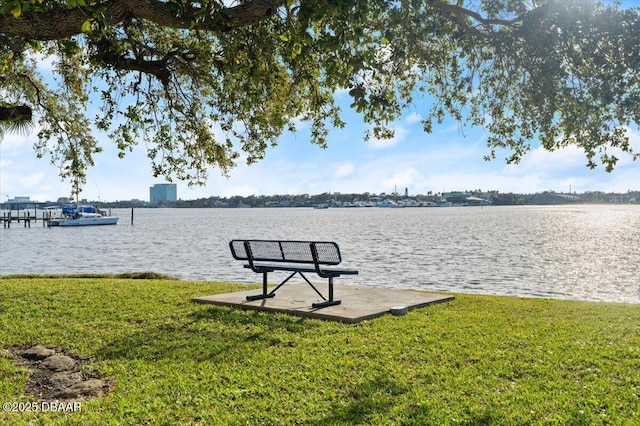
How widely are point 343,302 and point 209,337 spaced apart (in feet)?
10.1

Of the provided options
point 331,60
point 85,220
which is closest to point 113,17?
point 331,60

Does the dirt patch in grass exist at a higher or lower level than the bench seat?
lower

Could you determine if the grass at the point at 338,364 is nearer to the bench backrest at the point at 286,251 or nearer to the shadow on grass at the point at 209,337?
the shadow on grass at the point at 209,337

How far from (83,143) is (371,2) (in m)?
11.1

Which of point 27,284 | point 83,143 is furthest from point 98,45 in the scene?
point 27,284

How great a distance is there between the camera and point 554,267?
31562 mm

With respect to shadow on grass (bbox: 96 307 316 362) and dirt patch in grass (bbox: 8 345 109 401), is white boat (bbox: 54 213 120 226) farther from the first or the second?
dirt patch in grass (bbox: 8 345 109 401)

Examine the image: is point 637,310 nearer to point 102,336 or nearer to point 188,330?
point 188,330

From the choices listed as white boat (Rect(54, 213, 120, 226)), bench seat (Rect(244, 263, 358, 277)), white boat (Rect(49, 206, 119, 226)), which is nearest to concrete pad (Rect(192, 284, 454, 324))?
bench seat (Rect(244, 263, 358, 277))

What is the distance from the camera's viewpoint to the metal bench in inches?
380

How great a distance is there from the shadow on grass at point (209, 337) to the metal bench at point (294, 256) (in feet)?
3.31

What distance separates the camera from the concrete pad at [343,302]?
906cm

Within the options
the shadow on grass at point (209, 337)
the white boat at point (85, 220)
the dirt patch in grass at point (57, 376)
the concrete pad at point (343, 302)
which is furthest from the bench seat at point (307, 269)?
the white boat at point (85, 220)

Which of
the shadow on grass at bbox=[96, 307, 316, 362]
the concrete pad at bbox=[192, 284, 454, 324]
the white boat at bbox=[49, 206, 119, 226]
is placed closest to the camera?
the shadow on grass at bbox=[96, 307, 316, 362]
